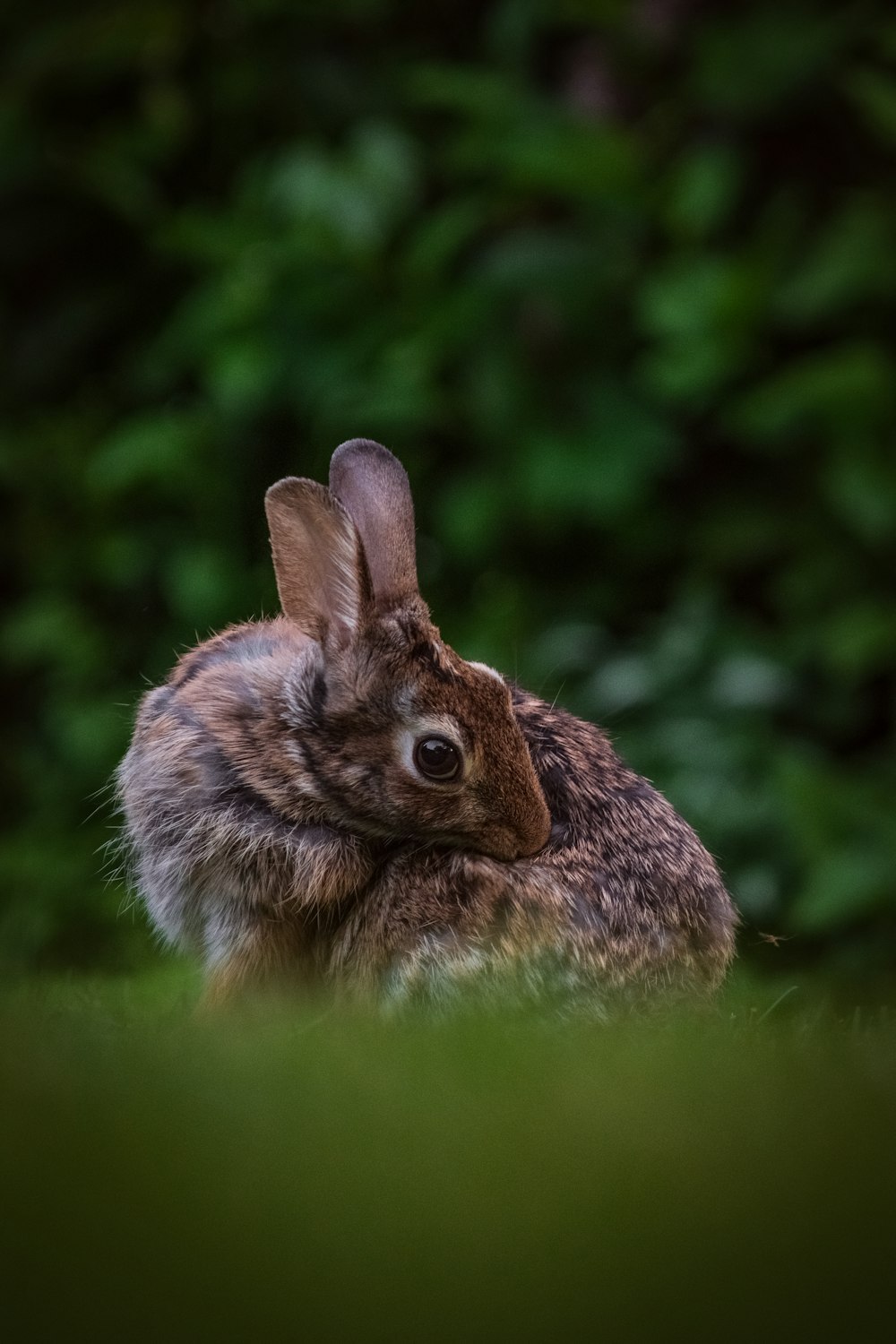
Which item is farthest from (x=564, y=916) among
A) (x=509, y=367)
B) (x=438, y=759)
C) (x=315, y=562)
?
(x=509, y=367)

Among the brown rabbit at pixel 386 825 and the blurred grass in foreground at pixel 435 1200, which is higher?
the brown rabbit at pixel 386 825

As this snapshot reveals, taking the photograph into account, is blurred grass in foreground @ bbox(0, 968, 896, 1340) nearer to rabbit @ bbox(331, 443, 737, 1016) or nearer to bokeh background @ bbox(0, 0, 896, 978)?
rabbit @ bbox(331, 443, 737, 1016)

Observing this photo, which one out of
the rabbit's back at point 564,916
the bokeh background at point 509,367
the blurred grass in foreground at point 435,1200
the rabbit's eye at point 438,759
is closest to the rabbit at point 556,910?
the rabbit's back at point 564,916

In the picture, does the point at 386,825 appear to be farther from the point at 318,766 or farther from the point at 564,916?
the point at 564,916

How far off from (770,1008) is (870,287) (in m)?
4.02

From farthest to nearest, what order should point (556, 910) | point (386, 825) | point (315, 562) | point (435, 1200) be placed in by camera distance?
1. point (315, 562)
2. point (386, 825)
3. point (556, 910)
4. point (435, 1200)

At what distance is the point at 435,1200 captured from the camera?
68.0 inches

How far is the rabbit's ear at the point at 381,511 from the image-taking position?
329cm

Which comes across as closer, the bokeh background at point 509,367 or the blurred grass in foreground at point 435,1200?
the blurred grass in foreground at point 435,1200

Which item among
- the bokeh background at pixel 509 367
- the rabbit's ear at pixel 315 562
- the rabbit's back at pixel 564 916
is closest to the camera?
the rabbit's back at pixel 564 916

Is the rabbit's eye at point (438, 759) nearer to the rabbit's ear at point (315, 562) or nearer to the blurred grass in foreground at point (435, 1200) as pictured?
the rabbit's ear at point (315, 562)

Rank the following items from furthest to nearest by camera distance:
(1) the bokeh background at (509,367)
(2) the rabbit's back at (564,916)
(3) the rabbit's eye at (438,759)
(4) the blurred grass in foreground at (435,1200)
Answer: (1) the bokeh background at (509,367)
(3) the rabbit's eye at (438,759)
(2) the rabbit's back at (564,916)
(4) the blurred grass in foreground at (435,1200)

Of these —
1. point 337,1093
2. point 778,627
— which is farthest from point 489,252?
point 337,1093

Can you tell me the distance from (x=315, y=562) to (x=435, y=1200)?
173 centimetres
